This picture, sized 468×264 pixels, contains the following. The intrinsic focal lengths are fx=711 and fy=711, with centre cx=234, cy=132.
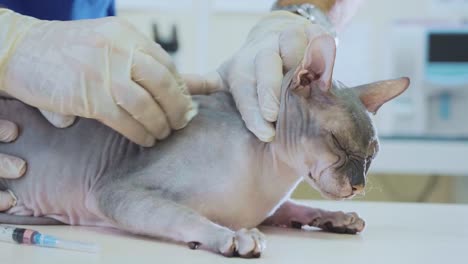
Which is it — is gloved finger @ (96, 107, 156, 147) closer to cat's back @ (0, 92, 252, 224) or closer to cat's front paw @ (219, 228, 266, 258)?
cat's back @ (0, 92, 252, 224)

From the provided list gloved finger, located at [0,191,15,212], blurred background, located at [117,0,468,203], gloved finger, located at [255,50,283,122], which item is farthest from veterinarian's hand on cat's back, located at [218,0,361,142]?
blurred background, located at [117,0,468,203]

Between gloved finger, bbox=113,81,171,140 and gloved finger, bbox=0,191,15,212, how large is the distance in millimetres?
238

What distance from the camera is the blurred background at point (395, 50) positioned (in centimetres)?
269

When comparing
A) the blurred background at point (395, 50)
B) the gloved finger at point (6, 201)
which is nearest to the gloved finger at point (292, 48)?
the gloved finger at point (6, 201)

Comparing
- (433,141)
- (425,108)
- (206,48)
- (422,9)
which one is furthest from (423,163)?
(206,48)

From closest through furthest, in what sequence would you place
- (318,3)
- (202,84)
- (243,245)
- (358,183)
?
(243,245) → (358,183) → (202,84) → (318,3)

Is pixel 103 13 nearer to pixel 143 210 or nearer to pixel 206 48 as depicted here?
pixel 143 210

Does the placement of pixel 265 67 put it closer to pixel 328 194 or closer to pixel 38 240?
pixel 328 194

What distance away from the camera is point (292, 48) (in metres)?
1.11

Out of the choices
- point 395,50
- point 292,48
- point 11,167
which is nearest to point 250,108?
point 292,48

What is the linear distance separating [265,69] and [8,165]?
407mm

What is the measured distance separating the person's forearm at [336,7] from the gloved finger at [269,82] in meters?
0.36

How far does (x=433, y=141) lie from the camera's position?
7.61ft

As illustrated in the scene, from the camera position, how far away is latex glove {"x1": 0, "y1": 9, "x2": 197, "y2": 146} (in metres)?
0.98
